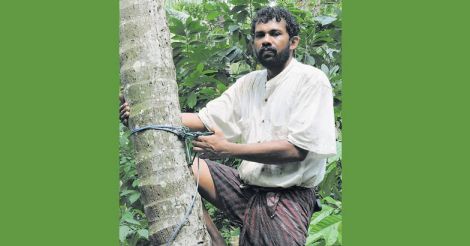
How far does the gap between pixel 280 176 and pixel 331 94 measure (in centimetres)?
54

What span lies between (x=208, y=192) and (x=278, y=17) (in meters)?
1.08

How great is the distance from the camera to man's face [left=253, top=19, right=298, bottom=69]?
3.83 metres

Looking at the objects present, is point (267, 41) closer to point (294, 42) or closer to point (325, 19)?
point (294, 42)

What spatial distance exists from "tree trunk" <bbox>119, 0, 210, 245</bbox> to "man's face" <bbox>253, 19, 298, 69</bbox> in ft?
2.03

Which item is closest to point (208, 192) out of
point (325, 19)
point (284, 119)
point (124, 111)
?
point (284, 119)

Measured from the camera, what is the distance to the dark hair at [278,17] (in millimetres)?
3852

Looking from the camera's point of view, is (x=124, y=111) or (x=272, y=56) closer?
(x=124, y=111)

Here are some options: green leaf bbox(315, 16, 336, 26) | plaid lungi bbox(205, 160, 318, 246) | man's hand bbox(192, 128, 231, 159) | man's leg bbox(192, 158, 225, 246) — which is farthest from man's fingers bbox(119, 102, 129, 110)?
green leaf bbox(315, 16, 336, 26)

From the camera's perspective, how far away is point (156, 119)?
3326 mm

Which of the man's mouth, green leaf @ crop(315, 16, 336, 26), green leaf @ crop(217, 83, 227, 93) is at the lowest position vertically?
green leaf @ crop(217, 83, 227, 93)

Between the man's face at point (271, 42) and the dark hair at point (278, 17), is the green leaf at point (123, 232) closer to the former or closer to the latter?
the man's face at point (271, 42)

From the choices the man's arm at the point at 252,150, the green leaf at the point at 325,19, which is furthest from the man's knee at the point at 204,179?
the green leaf at the point at 325,19

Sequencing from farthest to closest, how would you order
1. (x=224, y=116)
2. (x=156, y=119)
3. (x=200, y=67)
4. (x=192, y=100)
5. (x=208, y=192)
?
(x=200, y=67), (x=192, y=100), (x=224, y=116), (x=208, y=192), (x=156, y=119)

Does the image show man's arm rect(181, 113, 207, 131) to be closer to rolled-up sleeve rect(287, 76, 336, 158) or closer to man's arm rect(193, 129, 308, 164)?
man's arm rect(193, 129, 308, 164)
